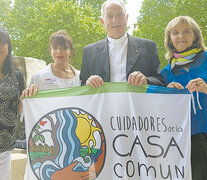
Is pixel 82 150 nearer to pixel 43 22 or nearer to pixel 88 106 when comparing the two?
pixel 88 106

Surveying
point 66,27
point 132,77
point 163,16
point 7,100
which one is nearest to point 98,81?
point 132,77

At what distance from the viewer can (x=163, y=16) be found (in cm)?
1507

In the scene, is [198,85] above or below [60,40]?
below

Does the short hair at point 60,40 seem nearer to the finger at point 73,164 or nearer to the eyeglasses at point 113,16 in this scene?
the eyeglasses at point 113,16

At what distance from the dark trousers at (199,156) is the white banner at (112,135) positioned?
11 cm

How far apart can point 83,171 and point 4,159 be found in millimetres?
844

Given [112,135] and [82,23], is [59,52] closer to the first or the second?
[112,135]

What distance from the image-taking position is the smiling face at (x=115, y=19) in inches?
133

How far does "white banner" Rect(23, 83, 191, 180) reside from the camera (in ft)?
10.0

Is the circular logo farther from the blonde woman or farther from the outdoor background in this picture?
the outdoor background

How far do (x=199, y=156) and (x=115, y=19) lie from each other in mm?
1715

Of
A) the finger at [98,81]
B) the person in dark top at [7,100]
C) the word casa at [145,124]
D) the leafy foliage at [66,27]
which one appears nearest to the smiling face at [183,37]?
the word casa at [145,124]

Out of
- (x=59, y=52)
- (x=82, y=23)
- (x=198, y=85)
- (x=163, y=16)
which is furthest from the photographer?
(x=82, y=23)

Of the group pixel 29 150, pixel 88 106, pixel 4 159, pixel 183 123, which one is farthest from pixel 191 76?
pixel 4 159
